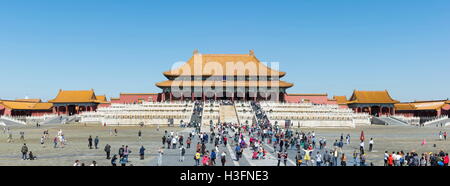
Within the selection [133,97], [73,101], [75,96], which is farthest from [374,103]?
[75,96]

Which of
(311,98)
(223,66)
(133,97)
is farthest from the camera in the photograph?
(223,66)

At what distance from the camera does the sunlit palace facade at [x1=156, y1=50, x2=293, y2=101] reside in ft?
280

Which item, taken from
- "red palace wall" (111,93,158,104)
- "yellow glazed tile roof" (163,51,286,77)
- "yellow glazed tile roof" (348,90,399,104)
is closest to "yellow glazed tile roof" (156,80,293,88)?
"yellow glazed tile roof" (163,51,286,77)

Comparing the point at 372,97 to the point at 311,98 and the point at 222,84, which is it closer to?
the point at 311,98

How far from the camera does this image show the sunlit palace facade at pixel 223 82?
85.3 m

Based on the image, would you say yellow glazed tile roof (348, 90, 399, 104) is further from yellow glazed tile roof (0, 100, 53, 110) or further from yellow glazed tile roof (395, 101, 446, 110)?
yellow glazed tile roof (0, 100, 53, 110)

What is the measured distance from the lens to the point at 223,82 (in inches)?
3393

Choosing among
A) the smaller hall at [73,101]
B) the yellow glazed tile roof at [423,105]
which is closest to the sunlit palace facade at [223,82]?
the smaller hall at [73,101]

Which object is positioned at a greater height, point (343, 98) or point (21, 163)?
point (343, 98)

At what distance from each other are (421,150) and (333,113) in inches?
1455

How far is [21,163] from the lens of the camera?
23406 millimetres
